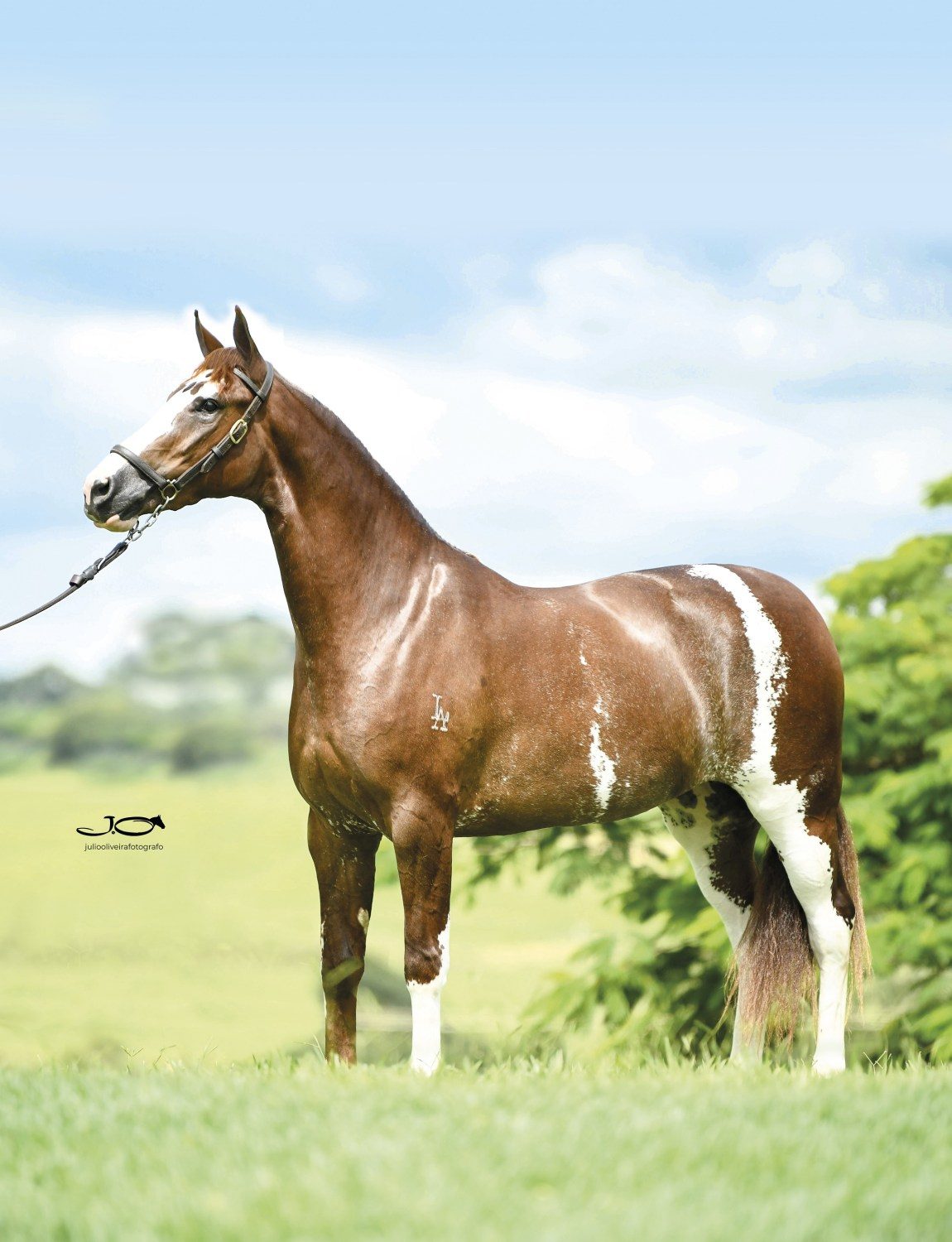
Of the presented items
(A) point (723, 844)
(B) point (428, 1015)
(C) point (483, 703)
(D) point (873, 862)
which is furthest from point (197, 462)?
(D) point (873, 862)

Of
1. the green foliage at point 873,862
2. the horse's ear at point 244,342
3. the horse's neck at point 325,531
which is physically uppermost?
the horse's ear at point 244,342

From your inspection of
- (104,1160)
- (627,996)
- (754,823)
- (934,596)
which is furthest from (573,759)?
(934,596)

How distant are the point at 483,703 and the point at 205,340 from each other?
1.64 meters

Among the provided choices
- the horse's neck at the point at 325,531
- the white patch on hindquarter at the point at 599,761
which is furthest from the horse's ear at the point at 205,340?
the white patch on hindquarter at the point at 599,761

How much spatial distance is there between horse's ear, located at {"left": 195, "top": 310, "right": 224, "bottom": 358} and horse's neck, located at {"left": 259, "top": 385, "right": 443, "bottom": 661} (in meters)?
0.33

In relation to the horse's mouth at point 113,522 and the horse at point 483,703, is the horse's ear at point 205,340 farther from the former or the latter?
→ the horse's mouth at point 113,522

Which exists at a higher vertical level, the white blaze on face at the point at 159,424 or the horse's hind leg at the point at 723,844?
the white blaze on face at the point at 159,424

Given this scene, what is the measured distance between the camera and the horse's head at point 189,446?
4289 millimetres

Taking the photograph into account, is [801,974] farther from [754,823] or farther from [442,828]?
[442,828]

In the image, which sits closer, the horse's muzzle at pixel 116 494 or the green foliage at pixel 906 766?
the horse's muzzle at pixel 116 494

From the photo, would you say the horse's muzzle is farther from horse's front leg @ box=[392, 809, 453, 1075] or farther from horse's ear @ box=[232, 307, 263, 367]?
horse's front leg @ box=[392, 809, 453, 1075]

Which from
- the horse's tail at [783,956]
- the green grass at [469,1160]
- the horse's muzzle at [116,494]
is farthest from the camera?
the horse's tail at [783,956]

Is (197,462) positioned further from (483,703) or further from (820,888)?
(820,888)

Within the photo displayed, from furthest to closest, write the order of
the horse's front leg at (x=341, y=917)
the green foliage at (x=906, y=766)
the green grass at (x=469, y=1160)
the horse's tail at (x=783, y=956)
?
the green foliage at (x=906, y=766)
the horse's tail at (x=783, y=956)
the horse's front leg at (x=341, y=917)
the green grass at (x=469, y=1160)
